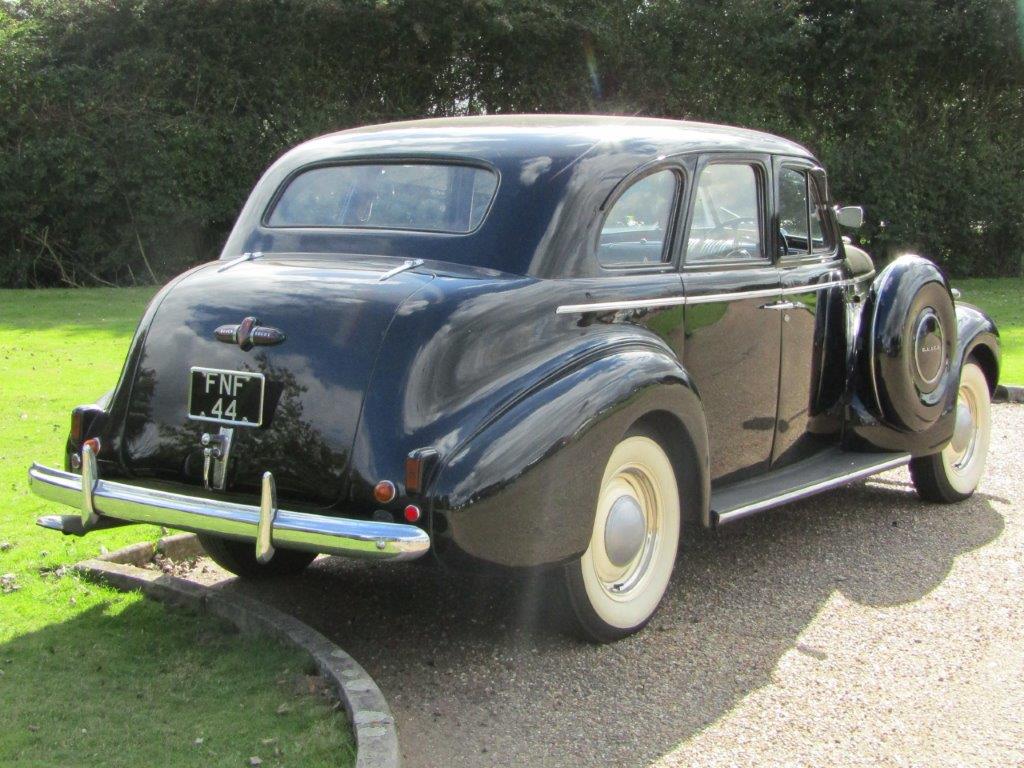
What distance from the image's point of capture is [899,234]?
60.9 feet

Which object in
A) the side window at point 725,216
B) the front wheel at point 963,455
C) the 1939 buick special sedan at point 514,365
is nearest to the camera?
the 1939 buick special sedan at point 514,365

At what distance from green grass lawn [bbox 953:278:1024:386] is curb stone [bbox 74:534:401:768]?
23.6ft

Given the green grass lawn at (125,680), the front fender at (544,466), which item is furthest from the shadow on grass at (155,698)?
the front fender at (544,466)

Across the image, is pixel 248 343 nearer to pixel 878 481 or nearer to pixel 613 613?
pixel 613 613

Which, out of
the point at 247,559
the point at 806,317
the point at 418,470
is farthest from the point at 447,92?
the point at 418,470

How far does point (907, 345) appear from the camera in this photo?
585cm

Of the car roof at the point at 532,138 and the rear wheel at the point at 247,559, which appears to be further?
the rear wheel at the point at 247,559

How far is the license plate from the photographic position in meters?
4.13

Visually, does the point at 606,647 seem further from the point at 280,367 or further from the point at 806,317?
the point at 806,317

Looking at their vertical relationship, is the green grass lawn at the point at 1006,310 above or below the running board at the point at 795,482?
below

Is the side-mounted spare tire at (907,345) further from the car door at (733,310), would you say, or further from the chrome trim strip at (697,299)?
the car door at (733,310)

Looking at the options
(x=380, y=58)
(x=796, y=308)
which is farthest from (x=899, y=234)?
(x=796, y=308)

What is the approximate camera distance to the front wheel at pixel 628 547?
4380mm

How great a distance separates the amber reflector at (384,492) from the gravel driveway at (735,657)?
731mm
